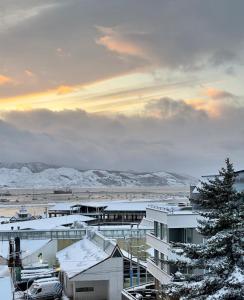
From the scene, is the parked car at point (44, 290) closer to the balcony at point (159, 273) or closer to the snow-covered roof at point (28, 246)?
the balcony at point (159, 273)

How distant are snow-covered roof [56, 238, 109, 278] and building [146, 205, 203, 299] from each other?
5907 millimetres

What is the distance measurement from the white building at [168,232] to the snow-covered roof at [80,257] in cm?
585

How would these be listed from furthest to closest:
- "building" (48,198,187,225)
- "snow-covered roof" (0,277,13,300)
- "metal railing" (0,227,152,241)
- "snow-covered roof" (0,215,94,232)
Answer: "building" (48,198,187,225), "snow-covered roof" (0,215,94,232), "metal railing" (0,227,152,241), "snow-covered roof" (0,277,13,300)

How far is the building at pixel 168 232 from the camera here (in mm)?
33594

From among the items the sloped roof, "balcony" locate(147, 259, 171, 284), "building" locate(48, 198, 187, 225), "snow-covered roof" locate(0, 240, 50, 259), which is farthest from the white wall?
"building" locate(48, 198, 187, 225)

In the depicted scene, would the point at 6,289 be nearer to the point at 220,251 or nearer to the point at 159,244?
the point at 220,251

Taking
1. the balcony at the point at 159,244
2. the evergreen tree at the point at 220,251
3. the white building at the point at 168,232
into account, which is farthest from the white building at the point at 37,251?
the evergreen tree at the point at 220,251

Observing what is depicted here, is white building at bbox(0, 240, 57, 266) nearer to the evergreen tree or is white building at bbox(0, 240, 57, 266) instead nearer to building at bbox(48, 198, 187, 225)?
the evergreen tree

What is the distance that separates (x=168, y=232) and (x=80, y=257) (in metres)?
15.5

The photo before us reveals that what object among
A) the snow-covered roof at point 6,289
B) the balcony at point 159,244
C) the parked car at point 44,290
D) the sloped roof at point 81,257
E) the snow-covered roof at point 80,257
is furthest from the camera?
the snow-covered roof at point 80,257

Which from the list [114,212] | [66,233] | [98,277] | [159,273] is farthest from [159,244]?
[114,212]

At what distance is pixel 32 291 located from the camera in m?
41.6

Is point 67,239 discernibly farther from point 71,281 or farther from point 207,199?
point 207,199

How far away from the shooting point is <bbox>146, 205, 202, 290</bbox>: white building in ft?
110
